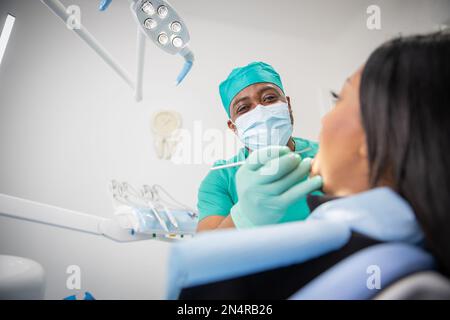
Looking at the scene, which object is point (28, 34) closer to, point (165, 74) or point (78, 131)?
point (78, 131)

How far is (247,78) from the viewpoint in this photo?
3.89 feet

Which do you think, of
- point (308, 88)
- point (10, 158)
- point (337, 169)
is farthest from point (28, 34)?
point (337, 169)

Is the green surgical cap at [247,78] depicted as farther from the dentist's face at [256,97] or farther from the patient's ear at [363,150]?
the patient's ear at [363,150]

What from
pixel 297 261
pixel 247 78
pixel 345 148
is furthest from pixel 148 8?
pixel 297 261

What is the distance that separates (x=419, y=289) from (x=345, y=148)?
29 centimetres

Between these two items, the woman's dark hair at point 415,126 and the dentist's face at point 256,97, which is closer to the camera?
the woman's dark hair at point 415,126

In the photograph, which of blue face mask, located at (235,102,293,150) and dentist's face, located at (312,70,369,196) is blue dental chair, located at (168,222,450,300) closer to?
dentist's face, located at (312,70,369,196)

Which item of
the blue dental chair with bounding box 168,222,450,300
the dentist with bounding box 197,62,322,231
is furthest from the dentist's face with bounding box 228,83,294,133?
the blue dental chair with bounding box 168,222,450,300

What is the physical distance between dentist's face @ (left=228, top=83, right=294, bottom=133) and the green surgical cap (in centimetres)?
2

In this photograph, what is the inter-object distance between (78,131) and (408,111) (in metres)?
1.72

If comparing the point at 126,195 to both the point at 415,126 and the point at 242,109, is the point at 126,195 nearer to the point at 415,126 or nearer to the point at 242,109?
the point at 242,109


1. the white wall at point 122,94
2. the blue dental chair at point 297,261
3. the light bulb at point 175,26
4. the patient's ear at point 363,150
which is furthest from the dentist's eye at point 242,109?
the blue dental chair at point 297,261

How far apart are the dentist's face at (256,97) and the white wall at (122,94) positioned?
0.19m

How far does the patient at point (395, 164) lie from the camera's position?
391 millimetres
